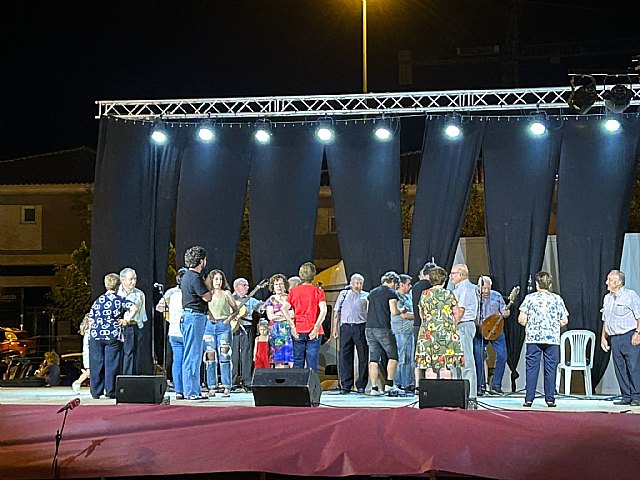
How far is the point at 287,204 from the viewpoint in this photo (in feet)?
39.7

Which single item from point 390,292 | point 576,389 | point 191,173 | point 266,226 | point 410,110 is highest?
point 410,110

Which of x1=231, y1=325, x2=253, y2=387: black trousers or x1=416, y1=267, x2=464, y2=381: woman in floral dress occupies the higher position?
x1=416, y1=267, x2=464, y2=381: woman in floral dress

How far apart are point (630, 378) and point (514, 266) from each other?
97.6 inches

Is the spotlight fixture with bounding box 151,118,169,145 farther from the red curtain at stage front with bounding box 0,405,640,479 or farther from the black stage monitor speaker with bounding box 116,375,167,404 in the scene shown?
the red curtain at stage front with bounding box 0,405,640,479

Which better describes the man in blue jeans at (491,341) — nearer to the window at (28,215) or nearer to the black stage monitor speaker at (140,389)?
the black stage monitor speaker at (140,389)

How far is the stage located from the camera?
5801 millimetres

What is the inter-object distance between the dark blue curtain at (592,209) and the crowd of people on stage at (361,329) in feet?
3.77

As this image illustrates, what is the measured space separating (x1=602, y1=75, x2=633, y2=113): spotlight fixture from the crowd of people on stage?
247 cm

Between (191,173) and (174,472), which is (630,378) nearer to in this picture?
(174,472)

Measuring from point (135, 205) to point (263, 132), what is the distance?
2.02 m

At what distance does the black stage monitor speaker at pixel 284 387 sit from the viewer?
7453 mm

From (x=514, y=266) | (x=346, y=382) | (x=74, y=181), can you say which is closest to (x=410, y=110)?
(x=514, y=266)

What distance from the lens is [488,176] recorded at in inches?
461

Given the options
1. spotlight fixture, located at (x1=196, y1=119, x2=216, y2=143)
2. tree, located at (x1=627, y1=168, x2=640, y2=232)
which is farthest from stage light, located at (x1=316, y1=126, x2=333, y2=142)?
tree, located at (x1=627, y1=168, x2=640, y2=232)
